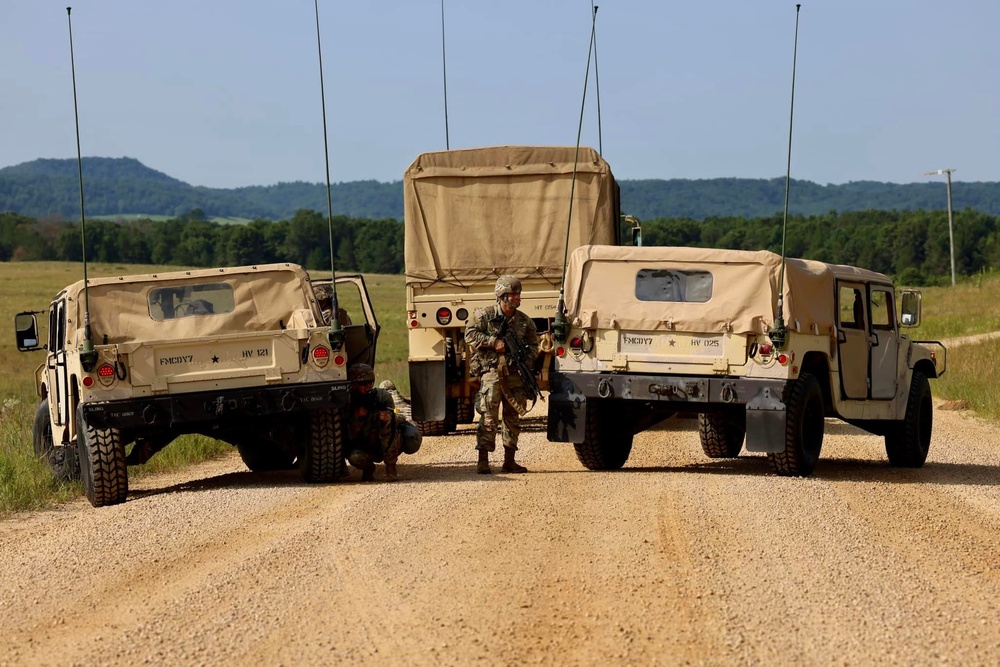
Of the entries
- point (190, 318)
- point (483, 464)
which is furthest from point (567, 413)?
point (190, 318)

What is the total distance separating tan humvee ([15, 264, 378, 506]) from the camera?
38.3ft

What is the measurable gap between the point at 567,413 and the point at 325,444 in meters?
2.01

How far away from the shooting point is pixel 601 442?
13.1 metres

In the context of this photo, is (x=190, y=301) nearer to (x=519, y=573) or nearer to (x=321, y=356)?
(x=321, y=356)

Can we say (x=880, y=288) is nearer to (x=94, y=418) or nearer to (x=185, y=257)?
(x=94, y=418)

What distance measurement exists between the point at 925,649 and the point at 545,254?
11.5 m

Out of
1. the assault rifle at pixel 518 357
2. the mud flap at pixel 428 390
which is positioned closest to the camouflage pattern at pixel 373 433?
the assault rifle at pixel 518 357

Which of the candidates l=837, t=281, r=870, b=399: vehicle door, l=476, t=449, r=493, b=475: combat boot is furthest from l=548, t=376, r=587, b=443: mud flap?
l=837, t=281, r=870, b=399: vehicle door

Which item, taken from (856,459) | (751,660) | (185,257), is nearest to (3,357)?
(856,459)

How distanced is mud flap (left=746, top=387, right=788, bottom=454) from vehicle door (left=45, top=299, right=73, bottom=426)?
5.42 m

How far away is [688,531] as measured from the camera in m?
9.12

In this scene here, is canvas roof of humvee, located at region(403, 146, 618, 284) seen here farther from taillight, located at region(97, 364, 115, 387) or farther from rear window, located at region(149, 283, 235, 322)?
taillight, located at region(97, 364, 115, 387)

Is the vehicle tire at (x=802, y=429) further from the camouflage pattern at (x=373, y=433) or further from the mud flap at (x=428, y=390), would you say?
the mud flap at (x=428, y=390)

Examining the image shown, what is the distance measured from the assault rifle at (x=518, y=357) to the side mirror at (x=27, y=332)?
13.5 ft
